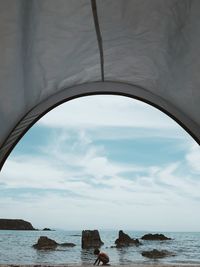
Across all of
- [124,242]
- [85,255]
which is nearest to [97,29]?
[85,255]

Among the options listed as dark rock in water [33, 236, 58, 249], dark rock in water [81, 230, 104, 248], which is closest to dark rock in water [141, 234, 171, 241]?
dark rock in water [81, 230, 104, 248]

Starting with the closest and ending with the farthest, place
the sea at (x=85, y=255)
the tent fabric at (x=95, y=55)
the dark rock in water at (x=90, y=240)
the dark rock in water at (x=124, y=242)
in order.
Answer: the tent fabric at (x=95, y=55)
the sea at (x=85, y=255)
the dark rock in water at (x=90, y=240)
the dark rock in water at (x=124, y=242)

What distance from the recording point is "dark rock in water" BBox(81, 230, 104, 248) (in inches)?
1955

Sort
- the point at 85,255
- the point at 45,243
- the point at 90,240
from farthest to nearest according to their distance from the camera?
the point at 90,240
the point at 45,243
the point at 85,255

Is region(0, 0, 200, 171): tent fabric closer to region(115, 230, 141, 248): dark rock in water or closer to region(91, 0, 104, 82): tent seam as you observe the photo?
region(91, 0, 104, 82): tent seam

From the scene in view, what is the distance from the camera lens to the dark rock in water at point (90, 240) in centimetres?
4966

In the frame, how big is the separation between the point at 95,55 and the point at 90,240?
4903 cm

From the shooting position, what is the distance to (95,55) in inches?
200

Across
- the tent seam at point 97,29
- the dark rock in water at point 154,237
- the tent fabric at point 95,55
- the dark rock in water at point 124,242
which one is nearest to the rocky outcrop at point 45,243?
the dark rock in water at point 124,242

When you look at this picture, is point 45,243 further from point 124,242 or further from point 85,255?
point 85,255

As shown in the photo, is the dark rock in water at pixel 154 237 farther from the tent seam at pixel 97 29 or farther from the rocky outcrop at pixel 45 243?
the tent seam at pixel 97 29

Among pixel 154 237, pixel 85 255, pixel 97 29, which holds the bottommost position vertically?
pixel 85 255

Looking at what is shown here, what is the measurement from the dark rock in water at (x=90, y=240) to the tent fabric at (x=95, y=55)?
44985mm

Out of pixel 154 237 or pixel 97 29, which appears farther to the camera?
pixel 154 237
